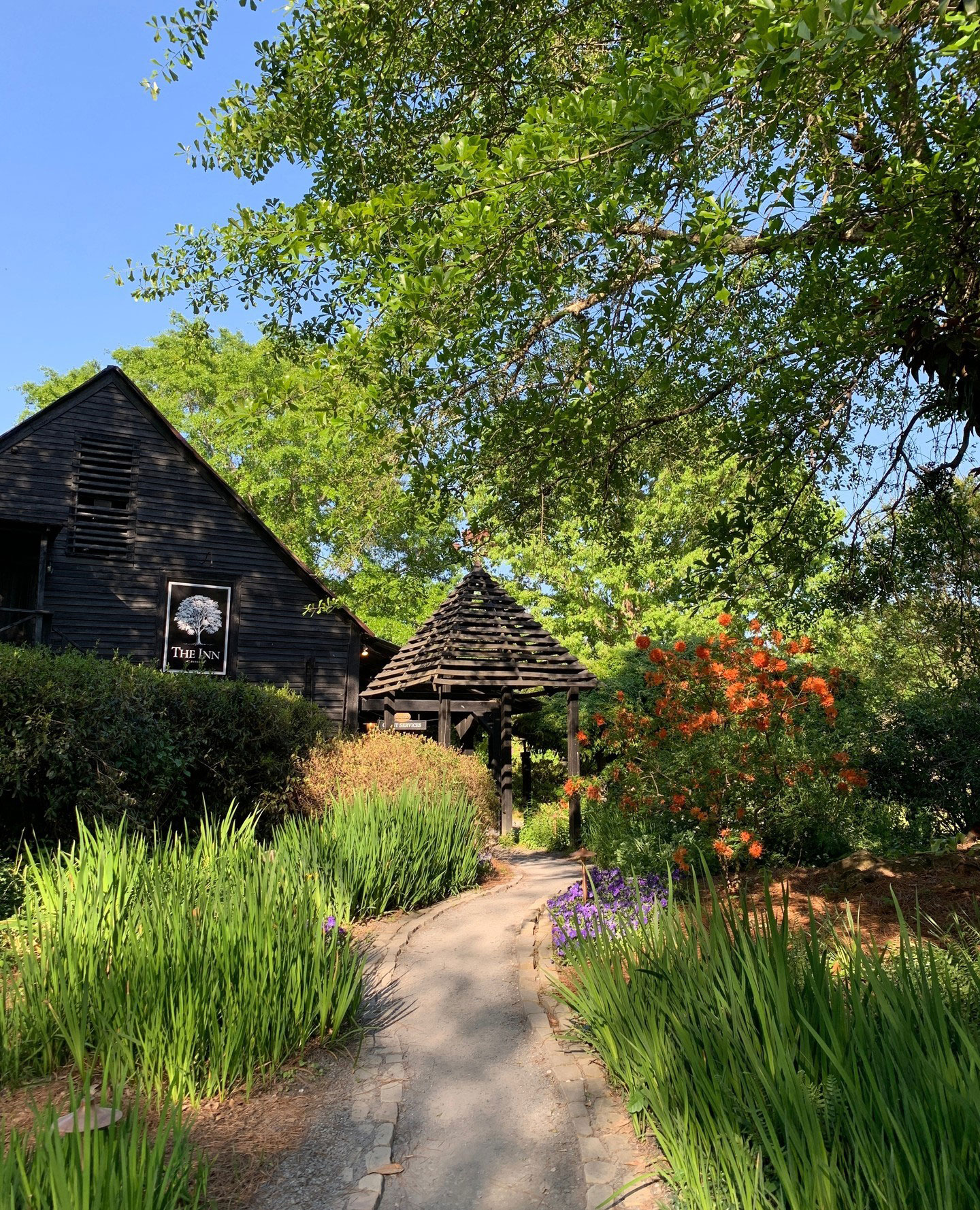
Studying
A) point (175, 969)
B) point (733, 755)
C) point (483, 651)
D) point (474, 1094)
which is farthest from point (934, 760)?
point (175, 969)

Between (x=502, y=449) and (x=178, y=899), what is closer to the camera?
(x=178, y=899)

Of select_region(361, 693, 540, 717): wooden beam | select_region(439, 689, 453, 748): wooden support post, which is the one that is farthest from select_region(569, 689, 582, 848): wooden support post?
select_region(439, 689, 453, 748): wooden support post

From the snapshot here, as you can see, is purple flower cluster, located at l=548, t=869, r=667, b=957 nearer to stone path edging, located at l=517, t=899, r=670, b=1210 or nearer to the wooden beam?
stone path edging, located at l=517, t=899, r=670, b=1210

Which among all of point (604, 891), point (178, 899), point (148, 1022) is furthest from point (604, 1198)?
point (604, 891)

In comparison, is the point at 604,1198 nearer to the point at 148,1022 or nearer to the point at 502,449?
the point at 148,1022

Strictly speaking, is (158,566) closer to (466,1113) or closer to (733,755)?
(733,755)

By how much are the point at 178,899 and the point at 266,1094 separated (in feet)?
3.46

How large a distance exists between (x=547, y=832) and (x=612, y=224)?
1199 centimetres

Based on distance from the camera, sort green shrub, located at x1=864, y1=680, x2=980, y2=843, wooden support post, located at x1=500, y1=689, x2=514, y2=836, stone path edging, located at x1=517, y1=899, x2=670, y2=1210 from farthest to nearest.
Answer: wooden support post, located at x1=500, y1=689, x2=514, y2=836 < green shrub, located at x1=864, y1=680, x2=980, y2=843 < stone path edging, located at x1=517, y1=899, x2=670, y2=1210

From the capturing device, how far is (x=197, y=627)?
60.9ft

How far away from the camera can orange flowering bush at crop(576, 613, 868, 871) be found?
25.2ft

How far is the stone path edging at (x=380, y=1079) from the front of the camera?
367cm

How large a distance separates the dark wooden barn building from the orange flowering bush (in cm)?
926

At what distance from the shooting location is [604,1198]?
11.4 feet
